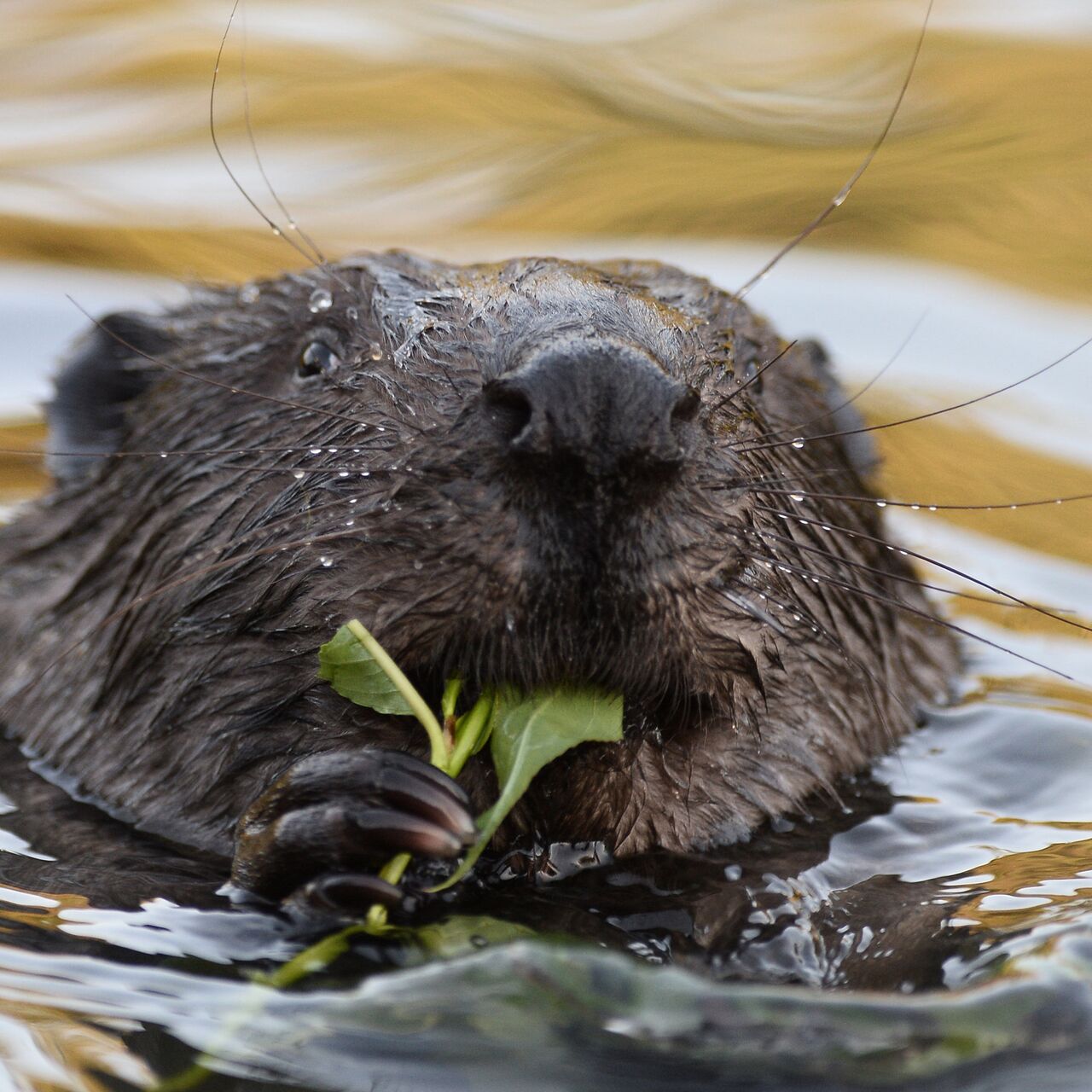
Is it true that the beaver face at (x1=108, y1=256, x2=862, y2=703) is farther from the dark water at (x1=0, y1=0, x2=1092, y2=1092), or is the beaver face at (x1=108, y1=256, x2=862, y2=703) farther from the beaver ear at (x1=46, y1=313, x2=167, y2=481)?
the beaver ear at (x1=46, y1=313, x2=167, y2=481)

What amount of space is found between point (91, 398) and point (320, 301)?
0.85 metres

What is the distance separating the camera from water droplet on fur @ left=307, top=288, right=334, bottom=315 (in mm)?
3654

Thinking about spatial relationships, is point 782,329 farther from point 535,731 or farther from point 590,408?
point 590,408

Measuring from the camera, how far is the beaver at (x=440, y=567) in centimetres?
268

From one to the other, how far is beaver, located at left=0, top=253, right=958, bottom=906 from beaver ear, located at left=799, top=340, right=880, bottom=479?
0.19 m

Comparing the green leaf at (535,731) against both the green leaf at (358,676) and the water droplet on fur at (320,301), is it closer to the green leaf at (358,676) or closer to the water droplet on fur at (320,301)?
the green leaf at (358,676)

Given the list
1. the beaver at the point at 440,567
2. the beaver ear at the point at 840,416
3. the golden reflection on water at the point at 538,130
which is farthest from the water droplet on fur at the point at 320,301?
the golden reflection on water at the point at 538,130

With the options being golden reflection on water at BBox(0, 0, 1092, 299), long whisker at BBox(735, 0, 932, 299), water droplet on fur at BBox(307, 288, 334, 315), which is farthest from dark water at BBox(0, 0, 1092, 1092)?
water droplet on fur at BBox(307, 288, 334, 315)

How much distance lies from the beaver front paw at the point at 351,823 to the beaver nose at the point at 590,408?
0.45m

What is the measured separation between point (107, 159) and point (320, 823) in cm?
522

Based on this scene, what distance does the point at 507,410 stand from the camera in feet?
8.79

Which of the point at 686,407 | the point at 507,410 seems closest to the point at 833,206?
the point at 686,407

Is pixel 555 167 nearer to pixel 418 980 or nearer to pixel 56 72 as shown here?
pixel 56 72

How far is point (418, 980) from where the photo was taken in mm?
2592
